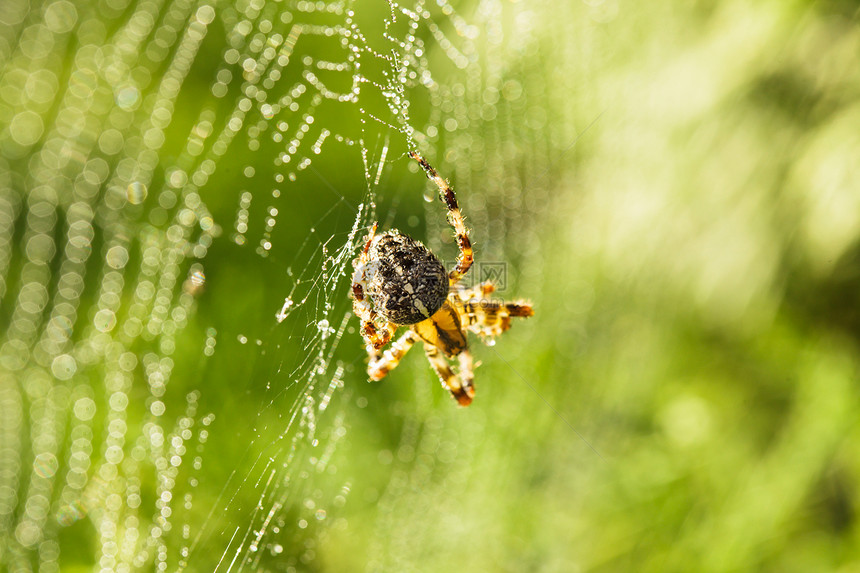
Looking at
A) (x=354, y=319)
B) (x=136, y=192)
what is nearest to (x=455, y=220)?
(x=354, y=319)

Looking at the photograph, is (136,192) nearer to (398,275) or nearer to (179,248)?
(179,248)

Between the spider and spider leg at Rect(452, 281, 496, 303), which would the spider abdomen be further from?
spider leg at Rect(452, 281, 496, 303)

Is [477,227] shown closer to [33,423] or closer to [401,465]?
[401,465]

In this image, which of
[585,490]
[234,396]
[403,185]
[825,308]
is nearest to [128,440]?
[234,396]

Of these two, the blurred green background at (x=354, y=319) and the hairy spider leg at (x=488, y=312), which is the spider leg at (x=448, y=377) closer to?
the hairy spider leg at (x=488, y=312)

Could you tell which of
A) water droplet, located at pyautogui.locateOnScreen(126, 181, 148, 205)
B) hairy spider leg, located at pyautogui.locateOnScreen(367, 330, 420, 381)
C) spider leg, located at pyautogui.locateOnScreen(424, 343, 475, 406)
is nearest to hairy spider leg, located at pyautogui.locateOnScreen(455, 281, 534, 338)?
spider leg, located at pyautogui.locateOnScreen(424, 343, 475, 406)

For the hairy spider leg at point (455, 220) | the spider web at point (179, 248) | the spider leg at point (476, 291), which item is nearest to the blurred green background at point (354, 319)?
the spider web at point (179, 248)
